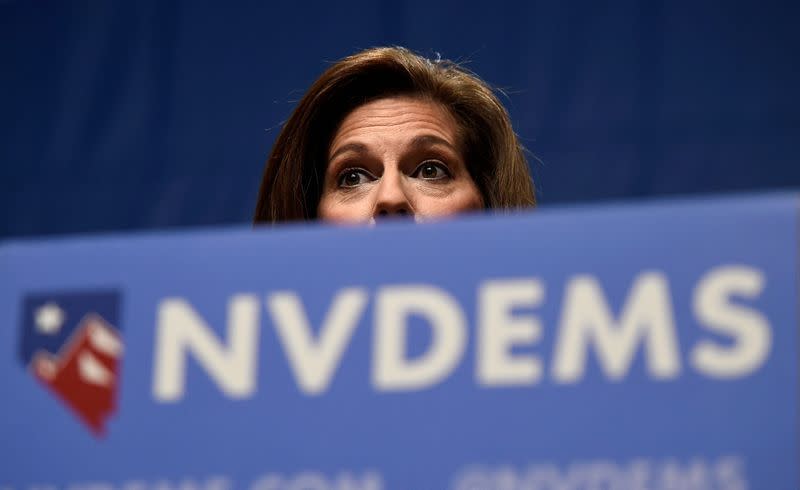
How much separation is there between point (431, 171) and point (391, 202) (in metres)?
0.10

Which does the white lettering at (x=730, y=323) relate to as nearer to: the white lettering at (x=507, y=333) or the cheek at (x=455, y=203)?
the white lettering at (x=507, y=333)

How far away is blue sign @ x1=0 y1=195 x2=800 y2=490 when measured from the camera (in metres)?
0.67

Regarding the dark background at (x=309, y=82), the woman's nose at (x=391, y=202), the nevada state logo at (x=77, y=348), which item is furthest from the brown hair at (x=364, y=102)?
the nevada state logo at (x=77, y=348)

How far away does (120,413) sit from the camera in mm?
728

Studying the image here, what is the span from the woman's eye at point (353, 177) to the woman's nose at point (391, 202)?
0.16 ft

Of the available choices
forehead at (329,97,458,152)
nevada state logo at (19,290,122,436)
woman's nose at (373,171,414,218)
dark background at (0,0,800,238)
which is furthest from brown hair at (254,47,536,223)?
nevada state logo at (19,290,122,436)

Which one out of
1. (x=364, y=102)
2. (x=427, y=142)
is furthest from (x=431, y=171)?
(x=364, y=102)

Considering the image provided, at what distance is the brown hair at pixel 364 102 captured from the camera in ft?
5.63

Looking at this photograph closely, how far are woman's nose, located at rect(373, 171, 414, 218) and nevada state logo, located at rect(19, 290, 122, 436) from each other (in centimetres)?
87

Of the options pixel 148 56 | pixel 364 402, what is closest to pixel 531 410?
pixel 364 402

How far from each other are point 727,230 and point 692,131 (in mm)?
1514

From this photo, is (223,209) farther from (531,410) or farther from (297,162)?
(531,410)

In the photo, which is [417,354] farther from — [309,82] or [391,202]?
[309,82]

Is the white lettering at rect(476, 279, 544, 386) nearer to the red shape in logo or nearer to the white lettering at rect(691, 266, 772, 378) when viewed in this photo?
the white lettering at rect(691, 266, 772, 378)
